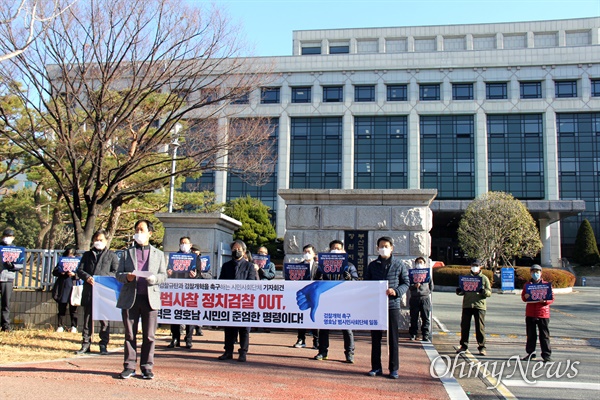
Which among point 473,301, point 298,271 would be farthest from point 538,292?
point 298,271

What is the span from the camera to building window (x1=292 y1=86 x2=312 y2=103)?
53.3 metres

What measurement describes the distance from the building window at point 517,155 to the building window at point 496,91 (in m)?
1.90

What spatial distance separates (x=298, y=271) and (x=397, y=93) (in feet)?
149

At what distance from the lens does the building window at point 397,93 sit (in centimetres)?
5262

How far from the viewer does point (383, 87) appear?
5269cm

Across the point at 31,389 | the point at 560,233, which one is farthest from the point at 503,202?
the point at 31,389

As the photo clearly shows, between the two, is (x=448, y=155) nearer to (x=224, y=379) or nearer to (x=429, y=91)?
(x=429, y=91)

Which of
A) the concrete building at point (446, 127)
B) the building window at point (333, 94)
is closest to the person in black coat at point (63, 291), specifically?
the concrete building at point (446, 127)

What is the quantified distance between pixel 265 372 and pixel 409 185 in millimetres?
44566

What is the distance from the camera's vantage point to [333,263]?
905cm

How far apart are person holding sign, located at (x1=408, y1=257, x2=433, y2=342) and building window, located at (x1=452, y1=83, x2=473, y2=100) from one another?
144ft

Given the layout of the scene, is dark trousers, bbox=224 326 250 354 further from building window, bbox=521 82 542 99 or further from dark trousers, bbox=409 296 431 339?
building window, bbox=521 82 542 99

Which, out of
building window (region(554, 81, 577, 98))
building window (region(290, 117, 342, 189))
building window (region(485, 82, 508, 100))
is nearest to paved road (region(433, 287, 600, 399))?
building window (region(290, 117, 342, 189))

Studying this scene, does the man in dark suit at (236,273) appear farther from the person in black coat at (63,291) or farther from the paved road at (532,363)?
the person in black coat at (63,291)
